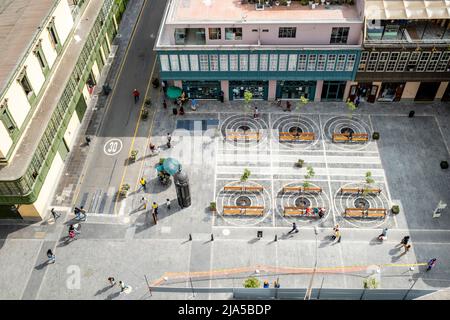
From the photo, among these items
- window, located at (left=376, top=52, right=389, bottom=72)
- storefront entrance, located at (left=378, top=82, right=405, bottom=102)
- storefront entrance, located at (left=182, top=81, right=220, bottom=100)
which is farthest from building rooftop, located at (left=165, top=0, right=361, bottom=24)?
storefront entrance, located at (left=378, top=82, right=405, bottom=102)

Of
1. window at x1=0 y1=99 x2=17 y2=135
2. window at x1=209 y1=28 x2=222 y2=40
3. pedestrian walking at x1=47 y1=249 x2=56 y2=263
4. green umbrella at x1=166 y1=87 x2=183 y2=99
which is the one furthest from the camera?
green umbrella at x1=166 y1=87 x2=183 y2=99

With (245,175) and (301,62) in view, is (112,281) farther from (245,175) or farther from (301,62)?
(301,62)

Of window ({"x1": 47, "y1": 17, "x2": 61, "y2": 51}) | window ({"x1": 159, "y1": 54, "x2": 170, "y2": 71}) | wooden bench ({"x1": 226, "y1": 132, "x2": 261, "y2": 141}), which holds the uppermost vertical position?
window ({"x1": 159, "y1": 54, "x2": 170, "y2": 71})

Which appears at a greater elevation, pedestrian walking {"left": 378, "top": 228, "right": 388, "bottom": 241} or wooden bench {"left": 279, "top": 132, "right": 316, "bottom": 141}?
wooden bench {"left": 279, "top": 132, "right": 316, "bottom": 141}

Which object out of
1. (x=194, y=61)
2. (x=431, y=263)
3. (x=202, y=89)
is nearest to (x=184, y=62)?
(x=194, y=61)

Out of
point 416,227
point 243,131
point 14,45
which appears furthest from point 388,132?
point 14,45

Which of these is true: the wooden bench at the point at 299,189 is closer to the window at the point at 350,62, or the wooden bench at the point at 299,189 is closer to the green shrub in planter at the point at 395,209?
the green shrub in planter at the point at 395,209

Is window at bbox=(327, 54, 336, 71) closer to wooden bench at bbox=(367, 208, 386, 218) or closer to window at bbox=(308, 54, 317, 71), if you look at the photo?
window at bbox=(308, 54, 317, 71)
